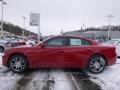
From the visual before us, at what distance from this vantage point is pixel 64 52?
10.0 metres

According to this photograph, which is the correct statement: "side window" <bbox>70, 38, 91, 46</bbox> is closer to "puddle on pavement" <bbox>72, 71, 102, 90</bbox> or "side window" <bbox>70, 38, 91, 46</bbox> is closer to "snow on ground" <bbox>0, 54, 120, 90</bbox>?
"puddle on pavement" <bbox>72, 71, 102, 90</bbox>

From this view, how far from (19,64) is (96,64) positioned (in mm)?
3083

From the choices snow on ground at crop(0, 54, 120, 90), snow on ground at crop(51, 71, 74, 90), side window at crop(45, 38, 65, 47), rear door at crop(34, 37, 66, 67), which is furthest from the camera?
side window at crop(45, 38, 65, 47)

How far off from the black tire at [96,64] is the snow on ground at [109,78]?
9.5 inches

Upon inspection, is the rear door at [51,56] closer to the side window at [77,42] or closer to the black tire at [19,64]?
the side window at [77,42]

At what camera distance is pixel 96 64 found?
1008 cm

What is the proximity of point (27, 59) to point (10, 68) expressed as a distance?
0.85 metres

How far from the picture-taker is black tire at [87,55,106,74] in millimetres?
10055

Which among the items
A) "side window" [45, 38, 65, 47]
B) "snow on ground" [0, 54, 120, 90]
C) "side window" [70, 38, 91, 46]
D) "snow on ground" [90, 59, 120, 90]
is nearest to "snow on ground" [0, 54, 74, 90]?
"snow on ground" [0, 54, 120, 90]

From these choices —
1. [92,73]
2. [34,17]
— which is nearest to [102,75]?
[92,73]

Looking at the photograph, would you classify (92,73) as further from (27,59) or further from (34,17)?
(34,17)

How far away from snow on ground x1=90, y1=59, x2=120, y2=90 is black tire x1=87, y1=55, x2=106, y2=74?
240mm

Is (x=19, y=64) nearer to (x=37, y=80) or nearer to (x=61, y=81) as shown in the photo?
(x=37, y=80)

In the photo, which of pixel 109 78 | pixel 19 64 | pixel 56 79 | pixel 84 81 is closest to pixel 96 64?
pixel 109 78
